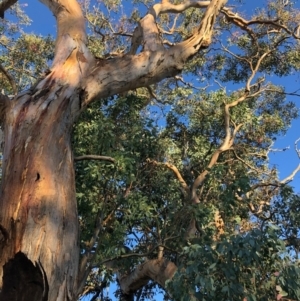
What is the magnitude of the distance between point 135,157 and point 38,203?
10.9 feet

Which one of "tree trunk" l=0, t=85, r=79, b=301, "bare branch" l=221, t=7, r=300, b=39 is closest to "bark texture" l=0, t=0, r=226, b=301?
"tree trunk" l=0, t=85, r=79, b=301

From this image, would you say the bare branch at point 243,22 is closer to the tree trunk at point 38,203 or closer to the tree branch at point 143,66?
the tree branch at point 143,66

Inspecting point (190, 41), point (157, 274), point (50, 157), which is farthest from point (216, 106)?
point (50, 157)

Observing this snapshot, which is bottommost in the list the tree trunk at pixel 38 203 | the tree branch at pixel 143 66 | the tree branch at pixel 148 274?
the tree trunk at pixel 38 203

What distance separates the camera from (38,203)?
2688mm

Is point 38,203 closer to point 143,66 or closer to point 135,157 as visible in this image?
point 143,66

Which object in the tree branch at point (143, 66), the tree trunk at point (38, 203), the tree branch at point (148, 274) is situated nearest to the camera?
the tree trunk at point (38, 203)

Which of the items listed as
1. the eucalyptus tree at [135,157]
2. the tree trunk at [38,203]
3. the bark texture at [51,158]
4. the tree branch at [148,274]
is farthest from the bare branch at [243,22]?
the tree trunk at [38,203]

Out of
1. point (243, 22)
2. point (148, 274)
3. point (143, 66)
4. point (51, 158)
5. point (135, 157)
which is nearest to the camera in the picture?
point (51, 158)

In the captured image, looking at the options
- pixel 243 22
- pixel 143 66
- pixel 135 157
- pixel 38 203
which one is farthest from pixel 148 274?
pixel 38 203

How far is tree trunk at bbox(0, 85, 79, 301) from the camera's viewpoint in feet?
8.14

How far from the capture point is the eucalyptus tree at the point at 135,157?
274 centimetres

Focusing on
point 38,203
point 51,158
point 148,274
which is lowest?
point 38,203

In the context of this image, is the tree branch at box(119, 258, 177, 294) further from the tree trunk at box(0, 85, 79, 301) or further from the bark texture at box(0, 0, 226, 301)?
the tree trunk at box(0, 85, 79, 301)
